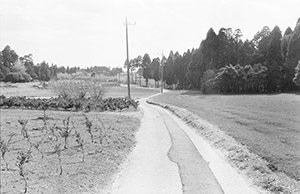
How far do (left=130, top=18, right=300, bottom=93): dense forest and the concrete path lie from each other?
14.0 metres

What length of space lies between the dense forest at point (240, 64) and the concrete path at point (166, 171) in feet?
46.0

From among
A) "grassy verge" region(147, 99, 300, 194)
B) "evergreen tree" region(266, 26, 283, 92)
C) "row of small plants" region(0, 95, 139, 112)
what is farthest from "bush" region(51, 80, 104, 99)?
"grassy verge" region(147, 99, 300, 194)

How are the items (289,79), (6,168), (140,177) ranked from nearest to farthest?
(140,177) < (6,168) < (289,79)

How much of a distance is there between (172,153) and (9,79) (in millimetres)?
104320

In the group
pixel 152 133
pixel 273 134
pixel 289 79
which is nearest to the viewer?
pixel 273 134

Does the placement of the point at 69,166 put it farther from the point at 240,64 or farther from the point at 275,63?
A: the point at 240,64

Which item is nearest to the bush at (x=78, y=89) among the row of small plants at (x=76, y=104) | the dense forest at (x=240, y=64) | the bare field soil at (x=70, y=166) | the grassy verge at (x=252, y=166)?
the row of small plants at (x=76, y=104)

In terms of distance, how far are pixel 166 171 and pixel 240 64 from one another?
57.7 metres

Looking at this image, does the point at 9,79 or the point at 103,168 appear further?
the point at 9,79

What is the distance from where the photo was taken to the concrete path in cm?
838

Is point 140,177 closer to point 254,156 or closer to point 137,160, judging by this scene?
point 137,160

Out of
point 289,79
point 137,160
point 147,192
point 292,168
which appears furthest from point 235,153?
point 289,79

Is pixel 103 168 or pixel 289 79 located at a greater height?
pixel 289 79

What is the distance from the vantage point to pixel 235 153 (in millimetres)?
11336
